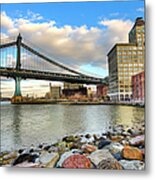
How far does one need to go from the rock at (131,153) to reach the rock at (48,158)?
1.33 ft

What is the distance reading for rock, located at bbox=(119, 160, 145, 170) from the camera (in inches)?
75.3

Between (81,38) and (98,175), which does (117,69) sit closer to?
(81,38)

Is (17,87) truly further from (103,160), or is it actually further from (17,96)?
(103,160)

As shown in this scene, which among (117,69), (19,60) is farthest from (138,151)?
(19,60)

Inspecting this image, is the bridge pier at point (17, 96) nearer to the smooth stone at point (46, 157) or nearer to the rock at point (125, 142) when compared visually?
the smooth stone at point (46, 157)

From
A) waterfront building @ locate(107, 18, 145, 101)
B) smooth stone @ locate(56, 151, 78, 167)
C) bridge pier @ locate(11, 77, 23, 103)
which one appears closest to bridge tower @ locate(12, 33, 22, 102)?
bridge pier @ locate(11, 77, 23, 103)

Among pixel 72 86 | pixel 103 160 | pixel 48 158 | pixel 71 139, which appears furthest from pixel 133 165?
pixel 72 86

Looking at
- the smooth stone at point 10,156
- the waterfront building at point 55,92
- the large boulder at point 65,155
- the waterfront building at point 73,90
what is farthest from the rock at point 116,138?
the smooth stone at point 10,156

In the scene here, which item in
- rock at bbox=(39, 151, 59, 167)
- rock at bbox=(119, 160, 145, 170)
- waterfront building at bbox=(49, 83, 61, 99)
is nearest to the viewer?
rock at bbox=(119, 160, 145, 170)

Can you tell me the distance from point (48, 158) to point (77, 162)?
0.18m

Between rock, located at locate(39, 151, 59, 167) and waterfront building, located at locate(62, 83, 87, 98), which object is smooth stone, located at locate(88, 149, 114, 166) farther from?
waterfront building, located at locate(62, 83, 87, 98)

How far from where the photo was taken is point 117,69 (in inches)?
81.9

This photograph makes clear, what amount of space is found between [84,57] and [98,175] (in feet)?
2.36

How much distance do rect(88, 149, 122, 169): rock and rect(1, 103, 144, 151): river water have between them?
0.45 ft
